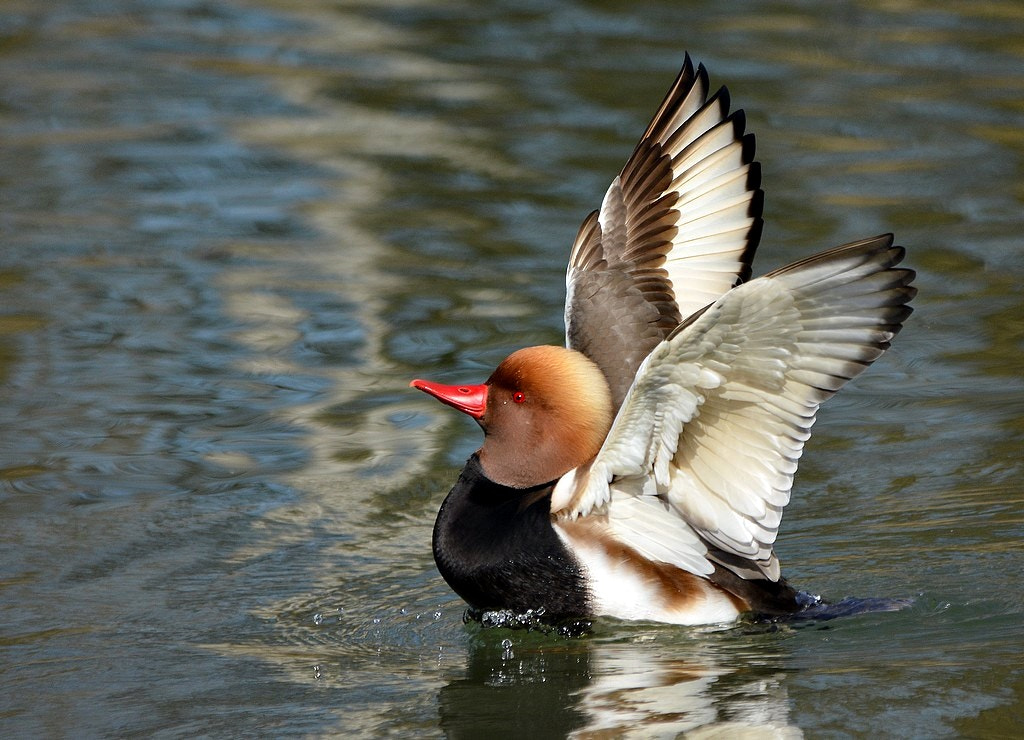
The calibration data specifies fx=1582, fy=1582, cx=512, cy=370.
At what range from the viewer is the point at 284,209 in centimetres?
1119

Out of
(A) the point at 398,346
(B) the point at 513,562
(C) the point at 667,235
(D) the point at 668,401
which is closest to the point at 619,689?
(B) the point at 513,562

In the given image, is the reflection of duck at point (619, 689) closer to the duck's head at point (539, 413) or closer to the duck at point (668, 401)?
the duck at point (668, 401)

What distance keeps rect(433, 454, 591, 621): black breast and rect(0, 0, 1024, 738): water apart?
176 mm

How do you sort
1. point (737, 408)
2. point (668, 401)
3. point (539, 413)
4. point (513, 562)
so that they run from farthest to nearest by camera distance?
point (539, 413)
point (513, 562)
point (737, 408)
point (668, 401)

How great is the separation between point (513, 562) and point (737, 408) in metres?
1.03

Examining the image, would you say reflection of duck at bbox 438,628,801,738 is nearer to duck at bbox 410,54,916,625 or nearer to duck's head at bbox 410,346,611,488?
duck at bbox 410,54,916,625

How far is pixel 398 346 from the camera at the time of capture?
8.84 m

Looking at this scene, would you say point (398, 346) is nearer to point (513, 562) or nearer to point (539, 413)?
point (539, 413)

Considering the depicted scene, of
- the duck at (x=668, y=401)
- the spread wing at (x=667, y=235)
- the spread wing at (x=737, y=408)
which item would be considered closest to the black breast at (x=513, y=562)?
the duck at (x=668, y=401)

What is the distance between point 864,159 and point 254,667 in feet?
25.3

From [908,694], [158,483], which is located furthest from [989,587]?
[158,483]

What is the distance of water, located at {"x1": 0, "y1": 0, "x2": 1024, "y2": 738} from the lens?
5375 millimetres

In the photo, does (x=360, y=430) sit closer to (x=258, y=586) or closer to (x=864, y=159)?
(x=258, y=586)

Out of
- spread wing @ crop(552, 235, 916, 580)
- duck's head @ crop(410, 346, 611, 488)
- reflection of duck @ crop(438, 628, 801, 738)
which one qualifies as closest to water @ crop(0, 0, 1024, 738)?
reflection of duck @ crop(438, 628, 801, 738)
